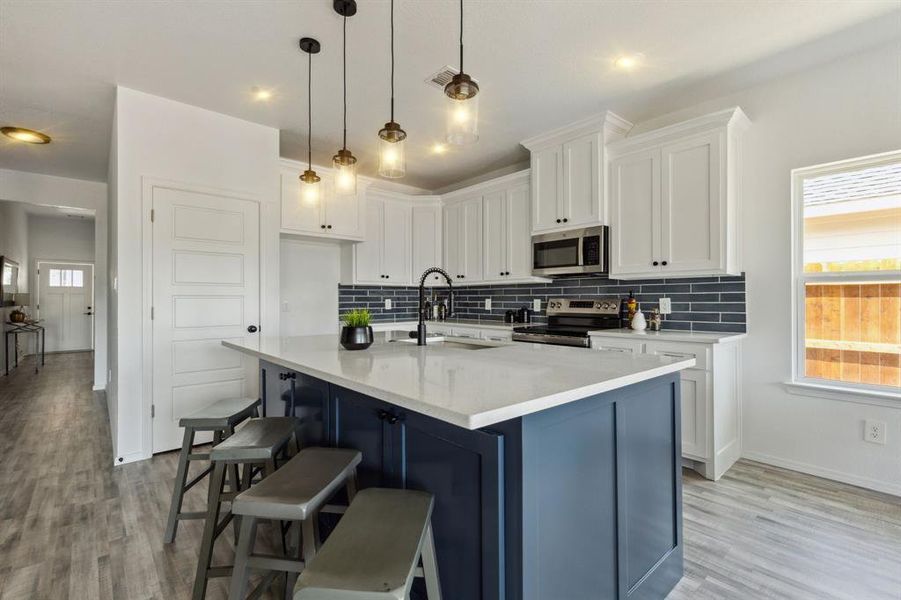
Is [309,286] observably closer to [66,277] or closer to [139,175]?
[139,175]

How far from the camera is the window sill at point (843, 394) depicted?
255 cm

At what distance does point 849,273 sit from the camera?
9.02 ft

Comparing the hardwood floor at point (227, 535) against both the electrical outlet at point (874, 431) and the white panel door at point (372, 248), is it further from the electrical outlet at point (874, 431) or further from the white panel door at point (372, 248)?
the white panel door at point (372, 248)

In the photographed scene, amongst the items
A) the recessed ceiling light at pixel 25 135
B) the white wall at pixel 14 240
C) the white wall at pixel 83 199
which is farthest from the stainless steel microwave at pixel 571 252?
the white wall at pixel 14 240

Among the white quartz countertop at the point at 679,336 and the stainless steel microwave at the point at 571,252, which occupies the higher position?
the stainless steel microwave at the point at 571,252

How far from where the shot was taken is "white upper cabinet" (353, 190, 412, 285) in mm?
4863

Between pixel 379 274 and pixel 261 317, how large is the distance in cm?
159

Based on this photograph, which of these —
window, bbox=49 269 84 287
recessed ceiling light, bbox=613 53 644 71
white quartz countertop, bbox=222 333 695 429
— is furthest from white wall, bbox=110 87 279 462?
window, bbox=49 269 84 287

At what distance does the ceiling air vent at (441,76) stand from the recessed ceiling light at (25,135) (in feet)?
11.9

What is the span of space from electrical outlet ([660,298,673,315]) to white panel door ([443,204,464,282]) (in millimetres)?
2203

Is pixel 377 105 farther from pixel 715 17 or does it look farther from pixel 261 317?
pixel 715 17

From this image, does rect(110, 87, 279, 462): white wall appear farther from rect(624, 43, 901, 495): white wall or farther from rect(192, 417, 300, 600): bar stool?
rect(624, 43, 901, 495): white wall

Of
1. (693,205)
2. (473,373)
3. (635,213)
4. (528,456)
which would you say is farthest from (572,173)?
(528,456)

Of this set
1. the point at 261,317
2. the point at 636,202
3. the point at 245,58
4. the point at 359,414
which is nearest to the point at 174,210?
the point at 261,317
